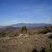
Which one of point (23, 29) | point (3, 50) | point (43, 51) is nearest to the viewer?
point (43, 51)

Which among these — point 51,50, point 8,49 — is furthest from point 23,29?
point 51,50

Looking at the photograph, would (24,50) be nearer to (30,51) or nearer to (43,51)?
(30,51)

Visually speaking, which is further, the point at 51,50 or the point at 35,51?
the point at 35,51

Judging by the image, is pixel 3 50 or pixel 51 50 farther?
pixel 3 50

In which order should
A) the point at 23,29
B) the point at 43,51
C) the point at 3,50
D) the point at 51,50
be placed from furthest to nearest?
the point at 23,29
the point at 3,50
the point at 43,51
the point at 51,50

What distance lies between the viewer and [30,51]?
1231cm

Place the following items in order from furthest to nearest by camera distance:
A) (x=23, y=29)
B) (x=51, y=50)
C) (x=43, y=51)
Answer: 1. (x=23, y=29)
2. (x=43, y=51)
3. (x=51, y=50)

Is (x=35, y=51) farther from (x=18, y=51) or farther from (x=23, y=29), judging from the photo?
(x=23, y=29)

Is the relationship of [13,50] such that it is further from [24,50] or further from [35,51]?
[35,51]

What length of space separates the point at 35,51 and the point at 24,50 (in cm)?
121

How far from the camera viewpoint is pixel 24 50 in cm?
1272

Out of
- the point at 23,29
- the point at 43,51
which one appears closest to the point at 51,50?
the point at 43,51

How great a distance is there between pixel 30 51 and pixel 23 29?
1176 cm

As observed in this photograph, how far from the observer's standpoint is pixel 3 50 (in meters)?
12.9
